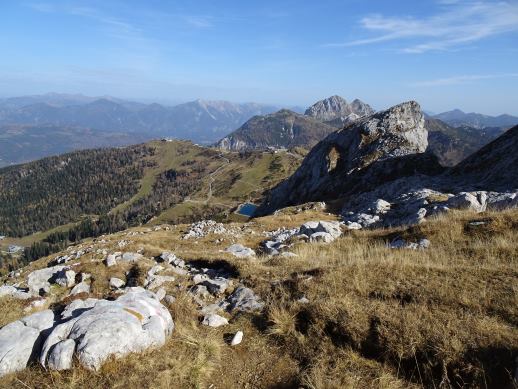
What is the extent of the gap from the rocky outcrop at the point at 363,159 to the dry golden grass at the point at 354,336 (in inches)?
2494

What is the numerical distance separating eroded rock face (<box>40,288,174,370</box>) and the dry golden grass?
0.89 ft

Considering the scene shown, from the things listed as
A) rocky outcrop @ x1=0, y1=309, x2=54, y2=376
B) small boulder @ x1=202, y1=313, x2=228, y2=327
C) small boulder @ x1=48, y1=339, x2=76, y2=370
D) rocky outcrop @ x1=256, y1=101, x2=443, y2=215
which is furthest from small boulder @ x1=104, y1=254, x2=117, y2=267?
rocky outcrop @ x1=256, y1=101, x2=443, y2=215

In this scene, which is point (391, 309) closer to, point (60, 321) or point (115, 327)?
point (115, 327)

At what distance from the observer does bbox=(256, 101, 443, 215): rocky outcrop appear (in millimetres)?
74438

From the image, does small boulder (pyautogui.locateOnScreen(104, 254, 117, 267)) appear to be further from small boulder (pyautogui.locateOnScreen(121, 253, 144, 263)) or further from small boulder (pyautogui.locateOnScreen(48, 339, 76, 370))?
small boulder (pyautogui.locateOnScreen(48, 339, 76, 370))

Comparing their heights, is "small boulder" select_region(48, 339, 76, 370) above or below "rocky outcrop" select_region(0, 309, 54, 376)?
above

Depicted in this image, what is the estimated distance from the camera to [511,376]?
6.66 meters

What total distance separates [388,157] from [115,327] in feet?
251

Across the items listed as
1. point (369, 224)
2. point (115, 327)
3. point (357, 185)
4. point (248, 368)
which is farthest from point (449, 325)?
point (357, 185)

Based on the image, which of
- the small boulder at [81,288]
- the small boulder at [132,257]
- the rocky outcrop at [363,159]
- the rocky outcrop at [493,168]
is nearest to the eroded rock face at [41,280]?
the small boulder at [81,288]

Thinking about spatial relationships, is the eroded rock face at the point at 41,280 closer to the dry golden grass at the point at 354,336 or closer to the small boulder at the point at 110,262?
the small boulder at the point at 110,262

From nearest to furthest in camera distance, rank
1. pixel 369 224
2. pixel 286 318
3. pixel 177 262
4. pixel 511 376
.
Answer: pixel 511 376
pixel 286 318
pixel 177 262
pixel 369 224

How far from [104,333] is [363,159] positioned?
79085 mm

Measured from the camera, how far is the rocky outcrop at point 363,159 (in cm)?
7444
